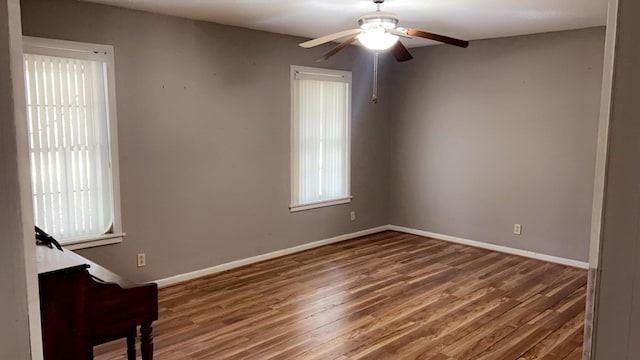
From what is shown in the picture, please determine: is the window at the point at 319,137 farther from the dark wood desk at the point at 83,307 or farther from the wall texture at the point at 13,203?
the wall texture at the point at 13,203

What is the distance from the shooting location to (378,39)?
375cm

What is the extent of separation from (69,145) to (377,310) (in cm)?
280

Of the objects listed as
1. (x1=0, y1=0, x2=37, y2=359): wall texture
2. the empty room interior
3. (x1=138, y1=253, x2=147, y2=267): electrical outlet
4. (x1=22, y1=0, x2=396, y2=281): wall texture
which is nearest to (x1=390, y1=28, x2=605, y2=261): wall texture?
the empty room interior

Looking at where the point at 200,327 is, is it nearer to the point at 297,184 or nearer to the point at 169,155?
the point at 169,155

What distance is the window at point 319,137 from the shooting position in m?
5.53

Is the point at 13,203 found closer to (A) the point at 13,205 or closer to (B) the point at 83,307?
(A) the point at 13,205

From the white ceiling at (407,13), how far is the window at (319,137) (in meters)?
0.72

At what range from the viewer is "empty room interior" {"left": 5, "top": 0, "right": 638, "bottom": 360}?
3.49 metres

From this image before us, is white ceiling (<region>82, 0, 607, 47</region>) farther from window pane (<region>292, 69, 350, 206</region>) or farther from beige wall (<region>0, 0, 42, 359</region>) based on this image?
beige wall (<region>0, 0, 42, 359</region>)

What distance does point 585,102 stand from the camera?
4930mm

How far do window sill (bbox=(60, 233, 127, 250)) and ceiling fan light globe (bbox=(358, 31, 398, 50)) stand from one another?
103 inches

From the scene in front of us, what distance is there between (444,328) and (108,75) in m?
3.33

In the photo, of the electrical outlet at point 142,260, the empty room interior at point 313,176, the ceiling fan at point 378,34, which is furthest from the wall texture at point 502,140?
the electrical outlet at point 142,260

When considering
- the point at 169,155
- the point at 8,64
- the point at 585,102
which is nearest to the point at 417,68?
the point at 585,102
